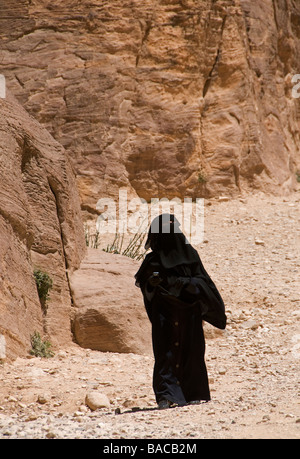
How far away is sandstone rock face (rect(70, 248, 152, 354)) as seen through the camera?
303 inches

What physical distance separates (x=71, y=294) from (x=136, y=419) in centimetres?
324

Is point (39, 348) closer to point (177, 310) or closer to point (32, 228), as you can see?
point (32, 228)

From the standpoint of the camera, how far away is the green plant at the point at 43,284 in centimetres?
741

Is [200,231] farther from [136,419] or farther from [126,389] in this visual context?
[136,419]

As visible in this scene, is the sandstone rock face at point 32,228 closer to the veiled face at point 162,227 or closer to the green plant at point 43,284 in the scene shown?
the green plant at point 43,284

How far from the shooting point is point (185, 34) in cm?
1523

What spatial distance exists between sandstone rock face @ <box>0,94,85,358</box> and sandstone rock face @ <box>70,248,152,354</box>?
142 millimetres

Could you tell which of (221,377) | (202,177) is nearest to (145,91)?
(202,177)

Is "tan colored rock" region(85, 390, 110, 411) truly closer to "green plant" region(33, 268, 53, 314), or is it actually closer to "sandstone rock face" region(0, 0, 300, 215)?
"green plant" region(33, 268, 53, 314)

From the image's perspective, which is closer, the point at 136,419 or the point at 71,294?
the point at 136,419

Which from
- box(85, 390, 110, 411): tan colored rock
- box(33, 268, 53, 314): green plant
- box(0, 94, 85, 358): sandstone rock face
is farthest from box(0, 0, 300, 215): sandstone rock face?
box(85, 390, 110, 411): tan colored rock

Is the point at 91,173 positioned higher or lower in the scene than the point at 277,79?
lower
